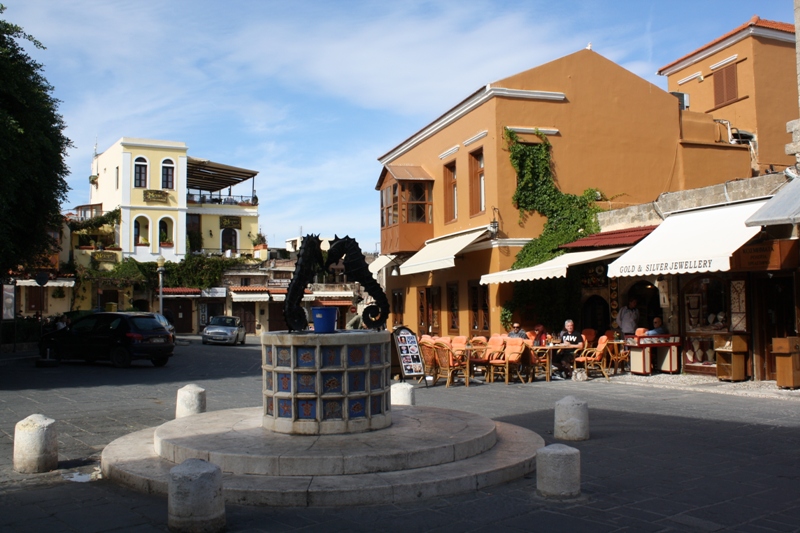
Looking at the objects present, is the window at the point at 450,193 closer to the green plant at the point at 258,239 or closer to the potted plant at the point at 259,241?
the potted plant at the point at 259,241

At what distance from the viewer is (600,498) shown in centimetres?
586

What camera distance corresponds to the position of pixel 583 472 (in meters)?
6.79

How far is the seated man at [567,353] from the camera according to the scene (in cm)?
1664

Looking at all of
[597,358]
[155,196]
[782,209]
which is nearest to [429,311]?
[597,358]

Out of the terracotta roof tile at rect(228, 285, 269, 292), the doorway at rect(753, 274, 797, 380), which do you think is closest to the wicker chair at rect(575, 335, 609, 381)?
the doorway at rect(753, 274, 797, 380)

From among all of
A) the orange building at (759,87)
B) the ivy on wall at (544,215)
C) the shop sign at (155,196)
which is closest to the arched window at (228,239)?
the shop sign at (155,196)

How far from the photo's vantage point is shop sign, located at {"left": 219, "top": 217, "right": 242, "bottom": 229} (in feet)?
176

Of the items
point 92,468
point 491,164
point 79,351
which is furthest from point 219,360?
point 92,468

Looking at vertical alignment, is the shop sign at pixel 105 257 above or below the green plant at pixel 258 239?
below

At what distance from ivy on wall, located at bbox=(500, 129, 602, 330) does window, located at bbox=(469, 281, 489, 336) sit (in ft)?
4.41

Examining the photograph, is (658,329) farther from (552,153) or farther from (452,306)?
(452,306)

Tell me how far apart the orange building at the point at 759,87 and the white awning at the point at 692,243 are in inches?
347

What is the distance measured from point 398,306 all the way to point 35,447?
2245cm

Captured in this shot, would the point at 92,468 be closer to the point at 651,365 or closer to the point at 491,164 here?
the point at 651,365
